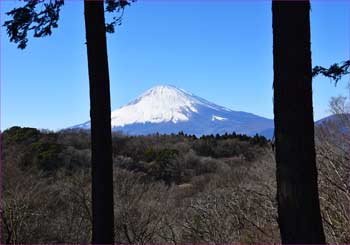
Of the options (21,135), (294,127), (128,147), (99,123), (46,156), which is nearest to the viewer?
(294,127)

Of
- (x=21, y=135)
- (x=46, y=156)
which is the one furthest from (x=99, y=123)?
(x=21, y=135)

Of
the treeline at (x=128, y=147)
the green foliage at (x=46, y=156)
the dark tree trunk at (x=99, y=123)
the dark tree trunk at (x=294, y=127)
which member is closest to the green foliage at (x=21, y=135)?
the treeline at (x=128, y=147)

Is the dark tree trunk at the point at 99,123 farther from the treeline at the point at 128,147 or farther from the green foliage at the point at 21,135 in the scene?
the green foliage at the point at 21,135

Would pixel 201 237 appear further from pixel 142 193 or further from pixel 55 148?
pixel 55 148

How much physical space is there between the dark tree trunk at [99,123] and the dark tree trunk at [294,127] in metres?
3.21

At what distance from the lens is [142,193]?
97.8ft

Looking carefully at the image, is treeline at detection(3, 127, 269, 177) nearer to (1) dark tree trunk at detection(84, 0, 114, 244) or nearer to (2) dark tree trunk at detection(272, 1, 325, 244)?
(1) dark tree trunk at detection(84, 0, 114, 244)

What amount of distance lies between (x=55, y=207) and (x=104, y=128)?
22.7 meters

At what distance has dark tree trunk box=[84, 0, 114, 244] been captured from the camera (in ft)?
23.1

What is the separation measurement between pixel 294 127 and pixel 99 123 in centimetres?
344

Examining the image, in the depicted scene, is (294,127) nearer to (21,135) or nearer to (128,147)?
(21,135)

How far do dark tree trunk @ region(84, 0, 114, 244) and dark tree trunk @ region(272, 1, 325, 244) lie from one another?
3211 mm

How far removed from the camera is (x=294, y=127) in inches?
169

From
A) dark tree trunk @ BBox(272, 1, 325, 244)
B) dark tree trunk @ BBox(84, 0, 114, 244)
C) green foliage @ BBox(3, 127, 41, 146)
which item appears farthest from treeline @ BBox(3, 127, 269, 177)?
dark tree trunk @ BBox(272, 1, 325, 244)
